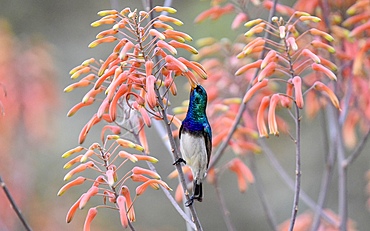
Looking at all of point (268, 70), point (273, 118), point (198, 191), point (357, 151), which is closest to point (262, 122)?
point (273, 118)

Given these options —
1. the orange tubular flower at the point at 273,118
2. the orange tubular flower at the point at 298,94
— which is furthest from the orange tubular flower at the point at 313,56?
the orange tubular flower at the point at 273,118

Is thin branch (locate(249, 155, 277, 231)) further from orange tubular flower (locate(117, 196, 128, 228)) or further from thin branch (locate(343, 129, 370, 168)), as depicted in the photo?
orange tubular flower (locate(117, 196, 128, 228))

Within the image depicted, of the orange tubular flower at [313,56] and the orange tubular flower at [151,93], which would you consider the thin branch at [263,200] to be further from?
the orange tubular flower at [151,93]

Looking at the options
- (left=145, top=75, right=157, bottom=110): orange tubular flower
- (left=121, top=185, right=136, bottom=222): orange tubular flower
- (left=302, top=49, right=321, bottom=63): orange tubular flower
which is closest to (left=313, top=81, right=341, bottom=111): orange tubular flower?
(left=302, top=49, right=321, bottom=63): orange tubular flower

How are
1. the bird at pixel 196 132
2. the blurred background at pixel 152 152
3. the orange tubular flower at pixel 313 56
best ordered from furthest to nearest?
the blurred background at pixel 152 152, the bird at pixel 196 132, the orange tubular flower at pixel 313 56

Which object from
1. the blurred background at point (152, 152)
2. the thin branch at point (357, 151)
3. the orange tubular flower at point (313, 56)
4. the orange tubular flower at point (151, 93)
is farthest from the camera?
the blurred background at point (152, 152)

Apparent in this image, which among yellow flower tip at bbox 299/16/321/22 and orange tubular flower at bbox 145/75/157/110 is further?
yellow flower tip at bbox 299/16/321/22

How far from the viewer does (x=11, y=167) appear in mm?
5465

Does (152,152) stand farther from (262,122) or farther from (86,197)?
(86,197)

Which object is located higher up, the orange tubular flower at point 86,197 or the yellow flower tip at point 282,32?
the yellow flower tip at point 282,32

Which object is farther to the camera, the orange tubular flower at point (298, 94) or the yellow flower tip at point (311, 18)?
the yellow flower tip at point (311, 18)

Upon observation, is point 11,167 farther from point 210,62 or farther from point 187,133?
point 187,133

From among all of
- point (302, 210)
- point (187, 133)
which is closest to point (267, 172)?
point (302, 210)

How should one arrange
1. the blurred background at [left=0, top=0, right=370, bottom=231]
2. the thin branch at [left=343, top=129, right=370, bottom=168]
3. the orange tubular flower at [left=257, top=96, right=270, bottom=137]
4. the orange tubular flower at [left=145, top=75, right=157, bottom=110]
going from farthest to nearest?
1. the blurred background at [left=0, top=0, right=370, bottom=231]
2. the thin branch at [left=343, top=129, right=370, bottom=168]
3. the orange tubular flower at [left=257, top=96, right=270, bottom=137]
4. the orange tubular flower at [left=145, top=75, right=157, bottom=110]
